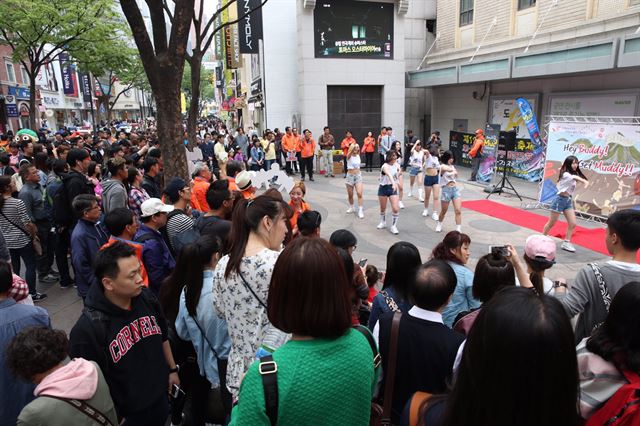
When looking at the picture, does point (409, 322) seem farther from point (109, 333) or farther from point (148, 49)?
point (148, 49)

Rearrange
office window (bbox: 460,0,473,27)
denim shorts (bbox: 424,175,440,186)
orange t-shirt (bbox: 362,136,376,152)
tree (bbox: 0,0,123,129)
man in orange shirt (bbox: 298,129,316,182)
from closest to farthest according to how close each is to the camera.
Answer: denim shorts (bbox: 424,175,440,186)
man in orange shirt (bbox: 298,129,316,182)
tree (bbox: 0,0,123,129)
orange t-shirt (bbox: 362,136,376,152)
office window (bbox: 460,0,473,27)

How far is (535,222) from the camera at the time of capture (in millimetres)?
9469

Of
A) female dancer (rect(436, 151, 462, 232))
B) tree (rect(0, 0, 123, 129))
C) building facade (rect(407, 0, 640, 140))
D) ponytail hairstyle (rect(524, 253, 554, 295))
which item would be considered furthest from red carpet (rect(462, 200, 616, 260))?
tree (rect(0, 0, 123, 129))

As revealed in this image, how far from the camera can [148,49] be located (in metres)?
6.72

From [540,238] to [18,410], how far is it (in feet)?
12.1

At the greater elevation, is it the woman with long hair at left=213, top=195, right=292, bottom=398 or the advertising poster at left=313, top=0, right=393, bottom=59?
the advertising poster at left=313, top=0, right=393, bottom=59

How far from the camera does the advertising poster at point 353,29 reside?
655 inches

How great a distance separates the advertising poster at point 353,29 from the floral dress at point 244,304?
16019mm

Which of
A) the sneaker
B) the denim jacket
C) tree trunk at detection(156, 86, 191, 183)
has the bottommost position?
the sneaker

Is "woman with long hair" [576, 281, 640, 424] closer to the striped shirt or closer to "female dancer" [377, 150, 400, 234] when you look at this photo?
the striped shirt

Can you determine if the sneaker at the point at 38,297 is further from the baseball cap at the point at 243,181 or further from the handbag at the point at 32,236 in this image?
the baseball cap at the point at 243,181

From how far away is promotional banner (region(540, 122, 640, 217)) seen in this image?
8.67 meters

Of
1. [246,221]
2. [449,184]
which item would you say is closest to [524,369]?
[246,221]

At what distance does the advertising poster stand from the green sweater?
664 inches
